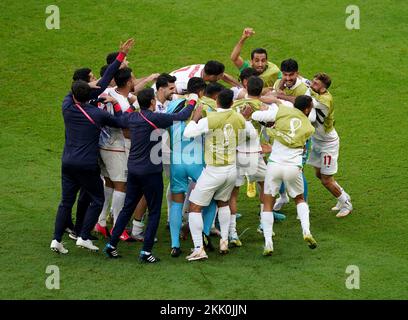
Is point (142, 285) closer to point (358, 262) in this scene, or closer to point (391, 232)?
point (358, 262)

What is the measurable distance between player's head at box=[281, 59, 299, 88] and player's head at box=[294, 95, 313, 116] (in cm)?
90

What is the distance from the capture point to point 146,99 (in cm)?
889

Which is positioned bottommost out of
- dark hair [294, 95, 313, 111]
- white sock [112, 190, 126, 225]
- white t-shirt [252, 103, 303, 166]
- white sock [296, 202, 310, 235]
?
white sock [112, 190, 126, 225]

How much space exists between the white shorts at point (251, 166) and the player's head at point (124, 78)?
55.8 inches

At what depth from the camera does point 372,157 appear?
12.4 m

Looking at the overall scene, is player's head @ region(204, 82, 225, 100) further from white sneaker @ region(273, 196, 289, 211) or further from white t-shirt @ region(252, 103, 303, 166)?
white sneaker @ region(273, 196, 289, 211)

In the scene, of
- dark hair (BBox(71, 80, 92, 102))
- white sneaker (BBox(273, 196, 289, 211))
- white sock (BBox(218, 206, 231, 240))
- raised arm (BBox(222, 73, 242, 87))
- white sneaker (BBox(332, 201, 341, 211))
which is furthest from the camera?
white sneaker (BBox(273, 196, 289, 211))

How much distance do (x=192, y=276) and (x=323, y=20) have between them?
8449 millimetres

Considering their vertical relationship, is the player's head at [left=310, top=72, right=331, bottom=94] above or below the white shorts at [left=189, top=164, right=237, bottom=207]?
above

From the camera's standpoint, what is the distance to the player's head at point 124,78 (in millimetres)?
9531

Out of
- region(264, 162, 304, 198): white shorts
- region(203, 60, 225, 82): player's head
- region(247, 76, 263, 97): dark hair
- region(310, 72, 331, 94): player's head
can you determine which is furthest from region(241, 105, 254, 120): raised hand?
region(310, 72, 331, 94): player's head

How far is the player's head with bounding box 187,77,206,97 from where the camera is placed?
9.37 m

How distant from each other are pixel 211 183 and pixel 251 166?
87 centimetres

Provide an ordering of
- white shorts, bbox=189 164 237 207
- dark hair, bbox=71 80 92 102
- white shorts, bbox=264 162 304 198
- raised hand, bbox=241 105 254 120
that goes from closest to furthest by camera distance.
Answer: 1. dark hair, bbox=71 80 92 102
2. white shorts, bbox=189 164 237 207
3. white shorts, bbox=264 162 304 198
4. raised hand, bbox=241 105 254 120
